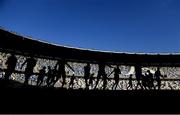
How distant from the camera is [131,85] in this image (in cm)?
2155

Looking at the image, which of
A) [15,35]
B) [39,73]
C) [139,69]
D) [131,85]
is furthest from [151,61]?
[15,35]

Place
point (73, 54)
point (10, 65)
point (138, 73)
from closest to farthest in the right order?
point (10, 65) → point (73, 54) → point (138, 73)

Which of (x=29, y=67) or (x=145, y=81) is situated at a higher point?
(x=29, y=67)

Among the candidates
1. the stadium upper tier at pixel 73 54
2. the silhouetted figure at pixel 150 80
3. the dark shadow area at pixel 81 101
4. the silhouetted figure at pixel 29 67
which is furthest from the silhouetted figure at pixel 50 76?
the dark shadow area at pixel 81 101

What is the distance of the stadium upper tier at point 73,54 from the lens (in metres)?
18.9

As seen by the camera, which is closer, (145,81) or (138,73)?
(145,81)

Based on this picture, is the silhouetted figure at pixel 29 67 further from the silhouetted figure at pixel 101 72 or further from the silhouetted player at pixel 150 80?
the silhouetted player at pixel 150 80

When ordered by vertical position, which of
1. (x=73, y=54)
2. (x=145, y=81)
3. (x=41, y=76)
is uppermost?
(x=73, y=54)

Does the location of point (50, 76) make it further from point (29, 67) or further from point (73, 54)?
point (73, 54)

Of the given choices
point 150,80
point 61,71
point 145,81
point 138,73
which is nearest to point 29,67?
point 61,71

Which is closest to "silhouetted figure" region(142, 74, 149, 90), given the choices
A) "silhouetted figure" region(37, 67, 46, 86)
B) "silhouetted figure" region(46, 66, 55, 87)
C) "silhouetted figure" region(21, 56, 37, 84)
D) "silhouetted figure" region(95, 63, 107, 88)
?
"silhouetted figure" region(95, 63, 107, 88)

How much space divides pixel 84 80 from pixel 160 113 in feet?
33.7

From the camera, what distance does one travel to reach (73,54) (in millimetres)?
21547

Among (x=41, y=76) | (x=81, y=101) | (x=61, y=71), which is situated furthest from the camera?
(x=61, y=71)
